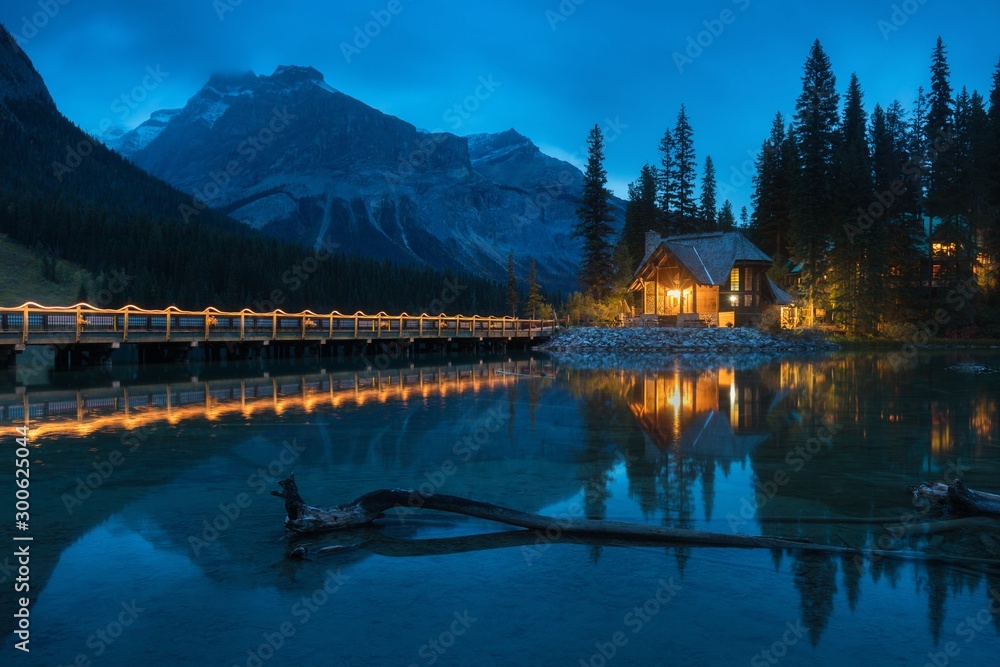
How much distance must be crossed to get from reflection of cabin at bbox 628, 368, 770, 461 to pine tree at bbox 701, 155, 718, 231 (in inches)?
2377

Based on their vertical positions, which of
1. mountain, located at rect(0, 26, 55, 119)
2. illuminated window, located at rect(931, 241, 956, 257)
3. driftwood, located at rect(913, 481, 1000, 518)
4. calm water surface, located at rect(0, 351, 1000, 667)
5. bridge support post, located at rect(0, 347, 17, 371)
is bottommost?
calm water surface, located at rect(0, 351, 1000, 667)

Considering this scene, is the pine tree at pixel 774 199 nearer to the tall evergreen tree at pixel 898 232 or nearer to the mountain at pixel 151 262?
the tall evergreen tree at pixel 898 232

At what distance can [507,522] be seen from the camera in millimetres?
8195

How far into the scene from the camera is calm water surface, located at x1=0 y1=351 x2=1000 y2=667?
5.52m

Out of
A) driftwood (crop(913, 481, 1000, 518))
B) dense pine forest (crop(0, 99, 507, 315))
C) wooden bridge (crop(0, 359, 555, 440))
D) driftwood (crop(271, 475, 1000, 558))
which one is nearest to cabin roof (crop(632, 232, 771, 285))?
wooden bridge (crop(0, 359, 555, 440))

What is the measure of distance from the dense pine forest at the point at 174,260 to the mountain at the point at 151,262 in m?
0.17

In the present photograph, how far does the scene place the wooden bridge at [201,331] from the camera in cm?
2998

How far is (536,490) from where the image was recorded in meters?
10.2

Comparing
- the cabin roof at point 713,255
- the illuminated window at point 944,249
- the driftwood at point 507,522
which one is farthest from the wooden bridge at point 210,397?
the illuminated window at point 944,249

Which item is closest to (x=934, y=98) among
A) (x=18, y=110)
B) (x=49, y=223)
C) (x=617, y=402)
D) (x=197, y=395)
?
(x=617, y=402)

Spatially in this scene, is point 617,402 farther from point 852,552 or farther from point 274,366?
point 274,366

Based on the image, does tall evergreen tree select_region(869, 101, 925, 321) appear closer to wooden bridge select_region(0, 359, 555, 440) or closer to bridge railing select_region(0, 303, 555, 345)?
bridge railing select_region(0, 303, 555, 345)

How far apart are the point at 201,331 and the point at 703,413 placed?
91.4 ft

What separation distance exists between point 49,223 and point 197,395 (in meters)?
89.3
